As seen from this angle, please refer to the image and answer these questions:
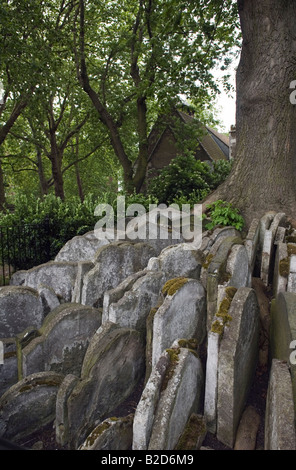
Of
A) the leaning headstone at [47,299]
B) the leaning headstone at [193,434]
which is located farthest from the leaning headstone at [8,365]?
the leaning headstone at [193,434]

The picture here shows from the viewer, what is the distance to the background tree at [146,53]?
464 inches

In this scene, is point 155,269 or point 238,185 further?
point 238,185

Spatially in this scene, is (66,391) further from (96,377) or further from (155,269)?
(155,269)

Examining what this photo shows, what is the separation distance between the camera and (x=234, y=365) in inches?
115

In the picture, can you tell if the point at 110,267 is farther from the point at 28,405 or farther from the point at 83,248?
the point at 28,405

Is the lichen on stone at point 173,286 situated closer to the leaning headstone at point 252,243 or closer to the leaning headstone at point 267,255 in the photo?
the leaning headstone at point 252,243

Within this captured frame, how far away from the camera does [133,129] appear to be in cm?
2056

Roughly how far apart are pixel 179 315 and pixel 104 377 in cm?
104

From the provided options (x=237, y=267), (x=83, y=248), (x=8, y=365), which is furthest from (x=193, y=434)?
(x=83, y=248)

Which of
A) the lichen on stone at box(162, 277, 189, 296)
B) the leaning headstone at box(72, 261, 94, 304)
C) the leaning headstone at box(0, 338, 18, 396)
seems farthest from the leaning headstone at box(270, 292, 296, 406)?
the leaning headstone at box(0, 338, 18, 396)

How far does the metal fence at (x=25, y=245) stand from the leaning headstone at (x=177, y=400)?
6693 millimetres

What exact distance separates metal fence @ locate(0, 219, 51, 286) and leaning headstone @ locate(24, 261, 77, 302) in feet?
11.7
